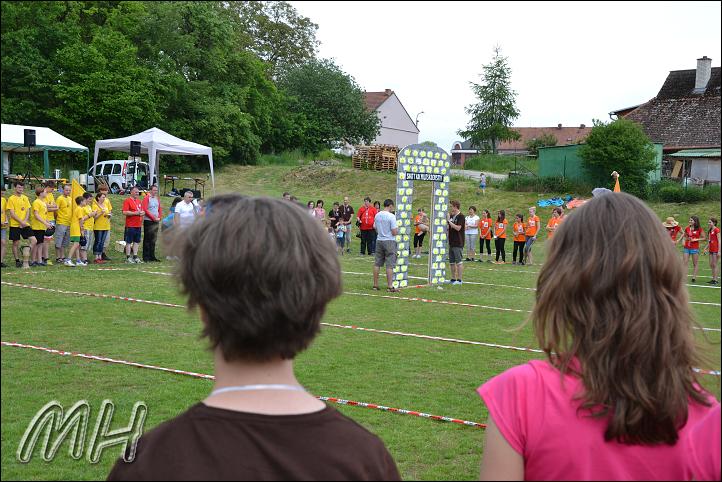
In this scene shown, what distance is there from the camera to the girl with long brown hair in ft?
4.96

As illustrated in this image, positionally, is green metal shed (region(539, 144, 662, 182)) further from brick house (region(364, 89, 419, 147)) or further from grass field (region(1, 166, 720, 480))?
brick house (region(364, 89, 419, 147))

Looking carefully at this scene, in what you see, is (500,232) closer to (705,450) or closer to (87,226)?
(87,226)

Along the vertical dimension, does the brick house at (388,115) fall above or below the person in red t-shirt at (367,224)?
above

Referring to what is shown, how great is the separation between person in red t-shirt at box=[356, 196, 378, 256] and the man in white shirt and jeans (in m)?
8.43

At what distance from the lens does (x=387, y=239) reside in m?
13.6

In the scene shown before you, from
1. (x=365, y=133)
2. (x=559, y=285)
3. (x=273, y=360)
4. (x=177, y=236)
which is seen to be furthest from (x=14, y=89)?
(x=365, y=133)

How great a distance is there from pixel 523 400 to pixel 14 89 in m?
1.64

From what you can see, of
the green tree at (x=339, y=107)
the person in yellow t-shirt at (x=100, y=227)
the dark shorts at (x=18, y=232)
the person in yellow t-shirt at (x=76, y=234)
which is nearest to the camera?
the dark shorts at (x=18, y=232)

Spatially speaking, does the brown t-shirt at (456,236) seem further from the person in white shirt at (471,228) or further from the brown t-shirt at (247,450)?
the brown t-shirt at (247,450)

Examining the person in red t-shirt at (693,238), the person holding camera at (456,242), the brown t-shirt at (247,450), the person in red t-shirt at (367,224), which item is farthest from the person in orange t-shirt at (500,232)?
the brown t-shirt at (247,450)

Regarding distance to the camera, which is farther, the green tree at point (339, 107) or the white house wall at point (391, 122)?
the white house wall at point (391, 122)

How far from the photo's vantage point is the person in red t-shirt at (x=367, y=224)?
2269 cm

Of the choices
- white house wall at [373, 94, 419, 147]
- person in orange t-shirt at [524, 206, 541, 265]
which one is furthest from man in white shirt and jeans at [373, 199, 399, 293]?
white house wall at [373, 94, 419, 147]

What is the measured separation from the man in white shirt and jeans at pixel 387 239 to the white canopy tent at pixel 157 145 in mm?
8995
